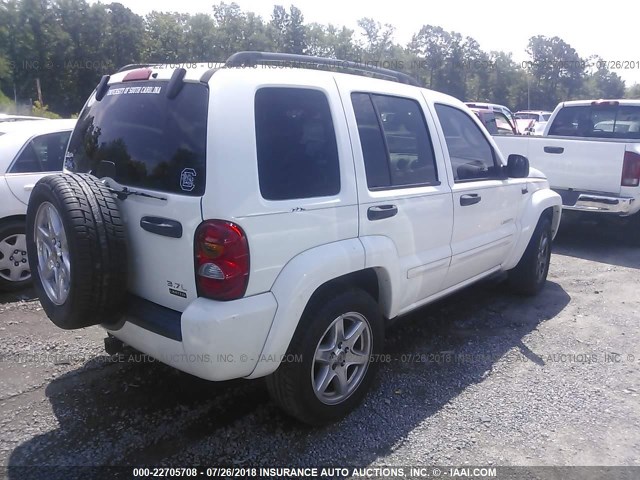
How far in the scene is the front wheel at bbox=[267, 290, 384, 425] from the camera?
9.18 ft

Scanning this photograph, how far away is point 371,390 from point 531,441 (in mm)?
1012

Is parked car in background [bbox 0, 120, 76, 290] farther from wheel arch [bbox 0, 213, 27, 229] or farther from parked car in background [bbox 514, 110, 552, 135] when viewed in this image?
parked car in background [bbox 514, 110, 552, 135]

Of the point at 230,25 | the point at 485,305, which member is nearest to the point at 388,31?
the point at 230,25

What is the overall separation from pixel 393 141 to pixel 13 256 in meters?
3.83

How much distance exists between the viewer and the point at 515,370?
384 cm

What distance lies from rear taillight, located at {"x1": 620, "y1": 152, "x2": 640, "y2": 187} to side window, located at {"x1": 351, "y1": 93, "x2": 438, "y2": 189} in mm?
4189

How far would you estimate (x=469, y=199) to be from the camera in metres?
3.87

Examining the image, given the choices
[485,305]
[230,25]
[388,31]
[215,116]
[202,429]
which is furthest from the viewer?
[388,31]

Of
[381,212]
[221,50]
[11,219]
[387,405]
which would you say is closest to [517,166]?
[381,212]

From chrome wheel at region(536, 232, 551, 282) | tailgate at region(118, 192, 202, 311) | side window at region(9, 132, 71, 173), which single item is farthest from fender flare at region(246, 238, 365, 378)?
side window at region(9, 132, 71, 173)

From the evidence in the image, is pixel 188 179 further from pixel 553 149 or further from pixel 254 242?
pixel 553 149

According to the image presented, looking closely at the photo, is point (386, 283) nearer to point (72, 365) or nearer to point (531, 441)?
point (531, 441)

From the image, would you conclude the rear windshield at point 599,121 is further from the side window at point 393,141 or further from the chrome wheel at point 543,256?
the side window at point 393,141

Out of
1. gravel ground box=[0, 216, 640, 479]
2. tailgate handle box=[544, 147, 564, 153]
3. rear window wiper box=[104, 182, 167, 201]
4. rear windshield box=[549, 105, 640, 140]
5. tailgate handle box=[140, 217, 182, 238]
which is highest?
rear windshield box=[549, 105, 640, 140]
